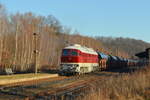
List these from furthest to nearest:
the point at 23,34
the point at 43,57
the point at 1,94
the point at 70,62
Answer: the point at 43,57 → the point at 23,34 → the point at 70,62 → the point at 1,94

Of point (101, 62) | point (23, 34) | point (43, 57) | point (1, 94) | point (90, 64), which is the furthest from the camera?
point (43, 57)

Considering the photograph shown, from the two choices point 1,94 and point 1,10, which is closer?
point 1,94

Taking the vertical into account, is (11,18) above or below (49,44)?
above

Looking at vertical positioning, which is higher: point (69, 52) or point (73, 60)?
point (69, 52)

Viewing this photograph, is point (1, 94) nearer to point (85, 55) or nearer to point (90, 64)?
point (85, 55)

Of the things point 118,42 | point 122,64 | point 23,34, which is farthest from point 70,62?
point 118,42

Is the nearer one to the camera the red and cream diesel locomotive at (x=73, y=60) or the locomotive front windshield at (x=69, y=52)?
the red and cream diesel locomotive at (x=73, y=60)

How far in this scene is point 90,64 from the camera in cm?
3859

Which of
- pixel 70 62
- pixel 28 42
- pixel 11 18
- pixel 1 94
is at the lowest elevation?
pixel 1 94

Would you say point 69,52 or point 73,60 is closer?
point 73,60

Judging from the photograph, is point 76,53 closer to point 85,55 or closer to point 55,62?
point 85,55

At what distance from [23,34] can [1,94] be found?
41.9 metres

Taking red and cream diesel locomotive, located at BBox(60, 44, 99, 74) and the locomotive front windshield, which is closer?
red and cream diesel locomotive, located at BBox(60, 44, 99, 74)

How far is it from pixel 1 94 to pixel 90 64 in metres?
23.9
